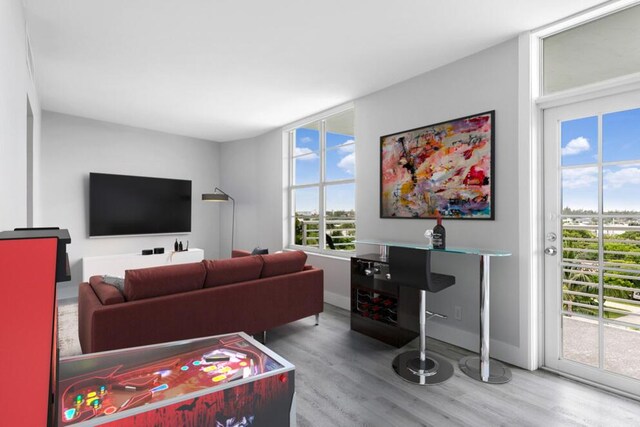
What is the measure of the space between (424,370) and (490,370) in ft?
1.76

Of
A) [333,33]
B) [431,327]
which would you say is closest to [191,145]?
[333,33]

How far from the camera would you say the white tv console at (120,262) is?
496cm

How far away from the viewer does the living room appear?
8.14 feet

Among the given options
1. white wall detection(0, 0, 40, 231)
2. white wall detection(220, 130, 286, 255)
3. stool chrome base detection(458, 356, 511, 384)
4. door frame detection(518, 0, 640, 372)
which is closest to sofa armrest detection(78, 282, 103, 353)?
white wall detection(0, 0, 40, 231)

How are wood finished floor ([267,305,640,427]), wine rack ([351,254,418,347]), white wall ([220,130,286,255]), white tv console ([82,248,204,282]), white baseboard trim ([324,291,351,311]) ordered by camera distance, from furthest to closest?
white wall ([220,130,286,255]) → white tv console ([82,248,204,282]) → white baseboard trim ([324,291,351,311]) → wine rack ([351,254,418,347]) → wood finished floor ([267,305,640,427])

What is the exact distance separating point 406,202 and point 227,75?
2.36 metres

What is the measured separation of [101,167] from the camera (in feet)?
17.9

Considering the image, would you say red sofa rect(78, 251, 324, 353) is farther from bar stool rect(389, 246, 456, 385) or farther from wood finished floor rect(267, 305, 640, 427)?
bar stool rect(389, 246, 456, 385)

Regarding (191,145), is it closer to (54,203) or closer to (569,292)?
(54,203)

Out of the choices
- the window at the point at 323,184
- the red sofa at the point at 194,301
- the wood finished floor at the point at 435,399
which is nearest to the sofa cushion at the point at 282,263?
the red sofa at the point at 194,301

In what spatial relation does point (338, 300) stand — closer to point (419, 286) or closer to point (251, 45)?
point (419, 286)

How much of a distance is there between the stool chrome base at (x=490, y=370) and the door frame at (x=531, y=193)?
22cm

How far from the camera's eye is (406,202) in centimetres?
365

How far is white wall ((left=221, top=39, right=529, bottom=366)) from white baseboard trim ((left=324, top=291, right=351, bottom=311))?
13 millimetres
